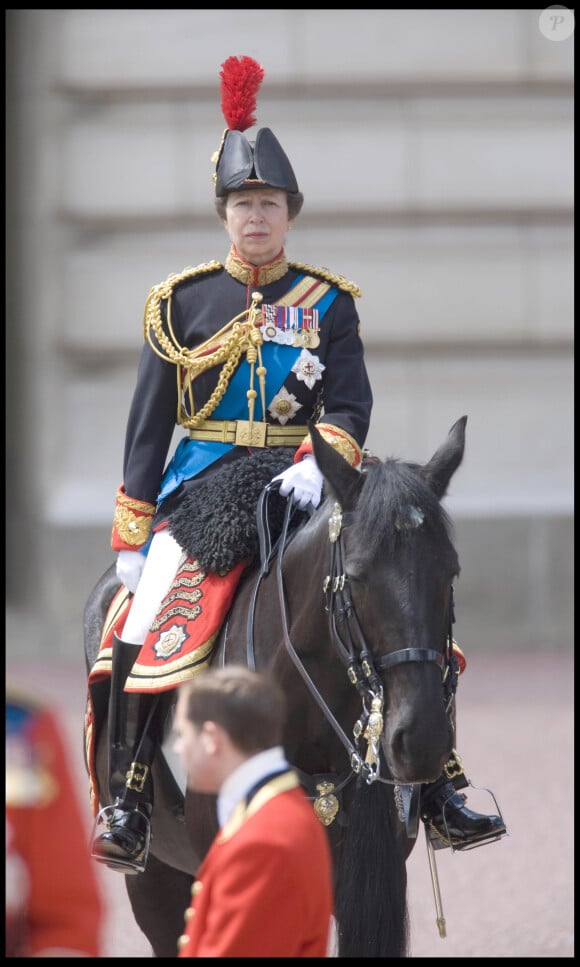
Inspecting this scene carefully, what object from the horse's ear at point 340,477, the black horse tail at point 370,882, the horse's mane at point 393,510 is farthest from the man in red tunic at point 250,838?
the black horse tail at point 370,882

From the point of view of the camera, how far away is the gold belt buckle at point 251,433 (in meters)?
3.93

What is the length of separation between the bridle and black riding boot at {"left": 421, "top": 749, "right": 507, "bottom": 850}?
38 cm

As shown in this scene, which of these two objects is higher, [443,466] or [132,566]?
[443,466]

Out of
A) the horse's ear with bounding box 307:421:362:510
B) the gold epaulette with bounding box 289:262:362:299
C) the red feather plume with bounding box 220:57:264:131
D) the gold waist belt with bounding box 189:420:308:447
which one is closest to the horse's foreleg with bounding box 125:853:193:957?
the gold waist belt with bounding box 189:420:308:447

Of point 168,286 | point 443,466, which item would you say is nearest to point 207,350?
point 168,286

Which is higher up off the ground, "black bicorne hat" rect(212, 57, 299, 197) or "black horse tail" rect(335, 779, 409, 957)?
"black bicorne hat" rect(212, 57, 299, 197)

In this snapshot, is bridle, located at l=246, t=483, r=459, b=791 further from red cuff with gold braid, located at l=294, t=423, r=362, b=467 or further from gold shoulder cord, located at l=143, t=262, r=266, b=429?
gold shoulder cord, located at l=143, t=262, r=266, b=429

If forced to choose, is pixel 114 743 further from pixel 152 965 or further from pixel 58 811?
pixel 58 811

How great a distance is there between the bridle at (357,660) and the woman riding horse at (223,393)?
472 millimetres

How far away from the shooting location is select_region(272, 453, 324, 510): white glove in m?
3.56

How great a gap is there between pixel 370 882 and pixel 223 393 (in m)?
1.40

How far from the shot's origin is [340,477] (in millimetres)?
3283

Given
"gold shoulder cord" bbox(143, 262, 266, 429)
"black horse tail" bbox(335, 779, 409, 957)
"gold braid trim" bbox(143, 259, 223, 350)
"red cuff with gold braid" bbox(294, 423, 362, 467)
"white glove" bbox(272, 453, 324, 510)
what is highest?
"gold braid trim" bbox(143, 259, 223, 350)

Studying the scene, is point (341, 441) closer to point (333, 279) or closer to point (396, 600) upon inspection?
point (333, 279)
